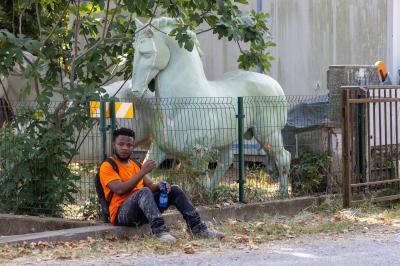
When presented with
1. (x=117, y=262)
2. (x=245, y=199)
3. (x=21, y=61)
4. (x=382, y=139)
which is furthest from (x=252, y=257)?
(x=382, y=139)

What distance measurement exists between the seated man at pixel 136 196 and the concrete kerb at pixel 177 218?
0.57 ft

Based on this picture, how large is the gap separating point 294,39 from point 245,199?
7686mm

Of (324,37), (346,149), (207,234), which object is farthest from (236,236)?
(324,37)

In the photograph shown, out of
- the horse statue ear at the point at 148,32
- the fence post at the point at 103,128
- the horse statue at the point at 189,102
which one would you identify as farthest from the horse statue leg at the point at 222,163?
the horse statue ear at the point at 148,32

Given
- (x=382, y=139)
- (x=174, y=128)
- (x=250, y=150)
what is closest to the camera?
(x=174, y=128)

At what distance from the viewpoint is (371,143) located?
12227mm

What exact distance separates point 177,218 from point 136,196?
1292mm

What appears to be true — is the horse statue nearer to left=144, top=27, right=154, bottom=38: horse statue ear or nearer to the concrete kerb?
left=144, top=27, right=154, bottom=38: horse statue ear

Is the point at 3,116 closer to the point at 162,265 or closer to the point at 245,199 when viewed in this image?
the point at 245,199

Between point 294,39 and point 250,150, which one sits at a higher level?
point 294,39

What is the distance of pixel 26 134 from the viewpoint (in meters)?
10.7

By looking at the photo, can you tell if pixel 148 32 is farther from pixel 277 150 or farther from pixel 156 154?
pixel 277 150

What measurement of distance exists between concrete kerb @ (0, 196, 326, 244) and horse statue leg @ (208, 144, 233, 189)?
71 cm

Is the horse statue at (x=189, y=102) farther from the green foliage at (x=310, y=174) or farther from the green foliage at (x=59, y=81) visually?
the green foliage at (x=59, y=81)
